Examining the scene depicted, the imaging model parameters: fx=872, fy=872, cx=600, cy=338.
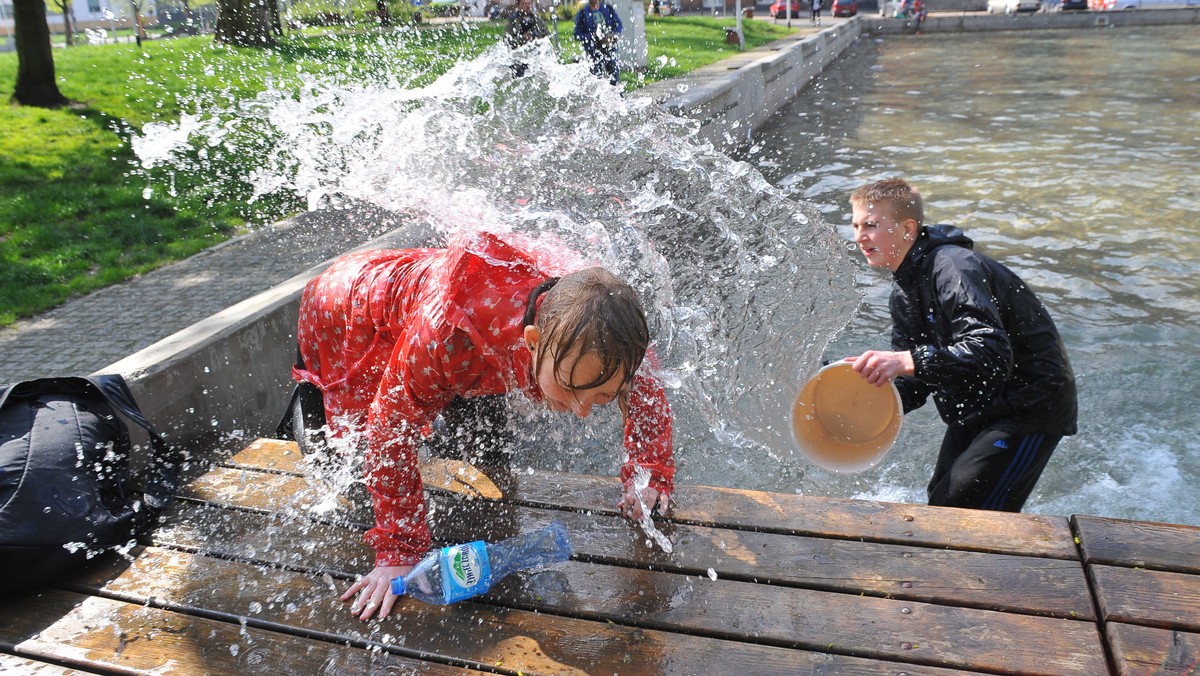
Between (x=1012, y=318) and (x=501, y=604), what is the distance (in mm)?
2188

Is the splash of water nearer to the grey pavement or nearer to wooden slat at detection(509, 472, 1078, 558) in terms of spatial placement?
the grey pavement

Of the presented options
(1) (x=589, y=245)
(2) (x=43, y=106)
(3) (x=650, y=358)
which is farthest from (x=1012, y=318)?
(2) (x=43, y=106)

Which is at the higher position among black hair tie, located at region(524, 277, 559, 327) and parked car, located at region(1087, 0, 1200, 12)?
parked car, located at region(1087, 0, 1200, 12)

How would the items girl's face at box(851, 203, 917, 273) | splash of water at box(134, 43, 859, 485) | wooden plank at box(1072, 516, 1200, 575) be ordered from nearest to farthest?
wooden plank at box(1072, 516, 1200, 575)
girl's face at box(851, 203, 917, 273)
splash of water at box(134, 43, 859, 485)

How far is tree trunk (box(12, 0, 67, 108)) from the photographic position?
10.5 m

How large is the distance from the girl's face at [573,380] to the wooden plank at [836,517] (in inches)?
25.7

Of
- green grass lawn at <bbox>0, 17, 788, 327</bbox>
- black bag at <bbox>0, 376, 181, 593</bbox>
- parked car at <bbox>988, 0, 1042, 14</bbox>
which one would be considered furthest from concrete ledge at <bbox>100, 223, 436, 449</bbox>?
parked car at <bbox>988, 0, 1042, 14</bbox>

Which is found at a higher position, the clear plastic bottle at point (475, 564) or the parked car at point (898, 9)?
the parked car at point (898, 9)

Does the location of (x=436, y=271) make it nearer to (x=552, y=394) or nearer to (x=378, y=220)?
(x=552, y=394)

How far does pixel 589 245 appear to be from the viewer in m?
5.21

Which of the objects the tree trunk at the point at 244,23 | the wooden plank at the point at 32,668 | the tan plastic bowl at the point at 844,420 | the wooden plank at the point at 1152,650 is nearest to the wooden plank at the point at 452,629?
the wooden plank at the point at 32,668

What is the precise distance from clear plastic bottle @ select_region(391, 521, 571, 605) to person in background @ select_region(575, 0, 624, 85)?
1234 centimetres

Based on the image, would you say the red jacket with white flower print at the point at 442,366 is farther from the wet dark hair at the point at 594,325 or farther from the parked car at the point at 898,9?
the parked car at the point at 898,9

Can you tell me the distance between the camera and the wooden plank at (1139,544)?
2.46m
